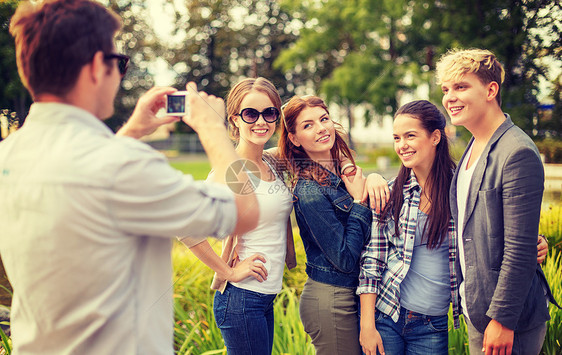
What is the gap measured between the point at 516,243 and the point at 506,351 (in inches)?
16.8

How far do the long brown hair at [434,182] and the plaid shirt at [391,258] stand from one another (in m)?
0.03

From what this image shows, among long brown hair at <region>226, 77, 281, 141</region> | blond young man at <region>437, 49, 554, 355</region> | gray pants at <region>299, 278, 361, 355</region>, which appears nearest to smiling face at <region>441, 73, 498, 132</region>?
blond young man at <region>437, 49, 554, 355</region>

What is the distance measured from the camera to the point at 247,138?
6.88 ft

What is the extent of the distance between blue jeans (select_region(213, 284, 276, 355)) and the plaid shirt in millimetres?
→ 429

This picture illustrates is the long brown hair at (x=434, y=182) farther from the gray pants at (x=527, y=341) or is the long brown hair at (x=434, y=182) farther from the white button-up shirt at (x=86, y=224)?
the white button-up shirt at (x=86, y=224)

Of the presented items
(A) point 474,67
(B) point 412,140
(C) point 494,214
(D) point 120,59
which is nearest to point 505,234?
(C) point 494,214

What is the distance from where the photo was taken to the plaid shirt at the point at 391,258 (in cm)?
188

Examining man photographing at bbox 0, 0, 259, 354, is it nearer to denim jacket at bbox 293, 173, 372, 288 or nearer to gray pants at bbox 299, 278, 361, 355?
denim jacket at bbox 293, 173, 372, 288

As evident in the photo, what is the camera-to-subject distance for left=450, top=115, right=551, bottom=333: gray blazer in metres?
1.63

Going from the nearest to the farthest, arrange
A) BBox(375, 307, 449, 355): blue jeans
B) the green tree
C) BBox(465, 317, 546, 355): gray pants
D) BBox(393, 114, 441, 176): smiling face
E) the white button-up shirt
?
the white button-up shirt < BBox(465, 317, 546, 355): gray pants < BBox(375, 307, 449, 355): blue jeans < BBox(393, 114, 441, 176): smiling face < the green tree

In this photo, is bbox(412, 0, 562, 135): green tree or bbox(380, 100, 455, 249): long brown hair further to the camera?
bbox(412, 0, 562, 135): green tree

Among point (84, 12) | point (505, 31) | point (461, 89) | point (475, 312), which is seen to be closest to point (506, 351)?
point (475, 312)

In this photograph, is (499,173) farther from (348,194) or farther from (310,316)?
(310,316)

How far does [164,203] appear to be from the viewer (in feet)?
3.08
